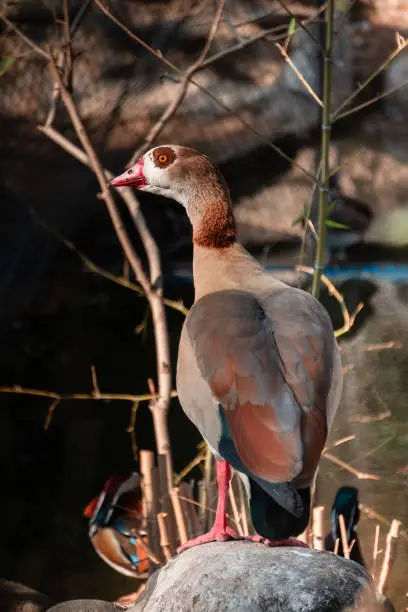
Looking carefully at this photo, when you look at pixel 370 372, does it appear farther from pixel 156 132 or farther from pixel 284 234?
pixel 156 132

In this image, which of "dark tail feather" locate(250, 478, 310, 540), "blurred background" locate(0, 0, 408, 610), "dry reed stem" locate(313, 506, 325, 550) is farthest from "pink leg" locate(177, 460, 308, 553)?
"blurred background" locate(0, 0, 408, 610)

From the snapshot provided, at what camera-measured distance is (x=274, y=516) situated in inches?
53.0

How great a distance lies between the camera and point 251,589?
147cm

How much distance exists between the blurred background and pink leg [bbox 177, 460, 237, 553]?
2.39 metres

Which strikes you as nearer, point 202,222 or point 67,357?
point 202,222

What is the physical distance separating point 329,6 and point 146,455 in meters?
1.12

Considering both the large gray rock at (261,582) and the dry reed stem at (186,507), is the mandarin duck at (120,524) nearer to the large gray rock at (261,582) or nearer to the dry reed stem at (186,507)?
the dry reed stem at (186,507)

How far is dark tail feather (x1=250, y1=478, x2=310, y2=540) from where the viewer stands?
133cm

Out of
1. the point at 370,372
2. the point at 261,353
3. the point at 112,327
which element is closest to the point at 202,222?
the point at 261,353

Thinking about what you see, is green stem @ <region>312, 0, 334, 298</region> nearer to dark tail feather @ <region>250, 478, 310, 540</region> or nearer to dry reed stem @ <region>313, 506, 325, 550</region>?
dry reed stem @ <region>313, 506, 325, 550</region>

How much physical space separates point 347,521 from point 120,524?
2.10ft

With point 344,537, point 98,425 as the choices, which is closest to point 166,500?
point 344,537

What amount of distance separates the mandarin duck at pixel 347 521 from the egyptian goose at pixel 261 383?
67 centimetres

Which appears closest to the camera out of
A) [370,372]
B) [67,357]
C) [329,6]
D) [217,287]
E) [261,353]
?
[261,353]
